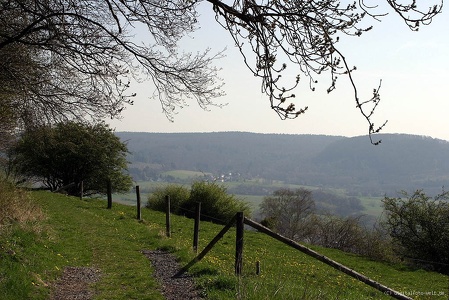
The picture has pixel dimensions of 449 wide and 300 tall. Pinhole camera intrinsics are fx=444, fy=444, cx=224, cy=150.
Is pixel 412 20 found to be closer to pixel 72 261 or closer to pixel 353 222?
pixel 72 261

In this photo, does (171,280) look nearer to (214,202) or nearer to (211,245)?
(211,245)

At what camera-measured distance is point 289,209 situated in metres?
54.9

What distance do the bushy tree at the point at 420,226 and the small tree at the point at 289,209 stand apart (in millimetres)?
18741

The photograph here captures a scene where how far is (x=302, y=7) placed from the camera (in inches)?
245

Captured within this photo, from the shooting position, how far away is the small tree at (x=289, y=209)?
50875 millimetres

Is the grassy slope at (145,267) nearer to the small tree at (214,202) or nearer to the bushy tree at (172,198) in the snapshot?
the small tree at (214,202)

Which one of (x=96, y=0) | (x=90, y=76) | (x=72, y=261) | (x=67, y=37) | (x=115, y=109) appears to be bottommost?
(x=72, y=261)

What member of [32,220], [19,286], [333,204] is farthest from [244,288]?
[333,204]

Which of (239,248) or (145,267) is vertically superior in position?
(239,248)

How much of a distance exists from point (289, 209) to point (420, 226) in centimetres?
2506

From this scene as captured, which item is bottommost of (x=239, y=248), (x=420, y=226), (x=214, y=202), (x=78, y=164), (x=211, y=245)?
(x=420, y=226)

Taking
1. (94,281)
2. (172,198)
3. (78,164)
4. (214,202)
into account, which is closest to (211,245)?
(94,281)

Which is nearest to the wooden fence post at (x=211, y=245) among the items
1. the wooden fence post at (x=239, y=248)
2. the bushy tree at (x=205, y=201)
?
the wooden fence post at (x=239, y=248)

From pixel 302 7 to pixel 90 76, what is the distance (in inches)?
232
